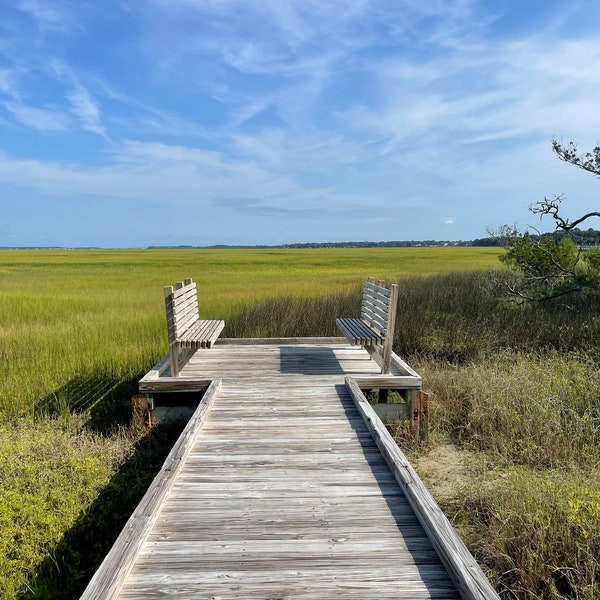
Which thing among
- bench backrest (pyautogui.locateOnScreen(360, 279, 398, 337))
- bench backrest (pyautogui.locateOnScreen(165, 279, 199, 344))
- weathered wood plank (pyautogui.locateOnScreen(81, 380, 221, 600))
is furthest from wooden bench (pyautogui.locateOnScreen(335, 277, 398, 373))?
weathered wood plank (pyautogui.locateOnScreen(81, 380, 221, 600))

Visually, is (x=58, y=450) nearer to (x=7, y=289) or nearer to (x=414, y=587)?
(x=414, y=587)

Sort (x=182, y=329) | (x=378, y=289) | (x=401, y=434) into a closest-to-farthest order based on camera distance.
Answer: (x=401, y=434)
(x=182, y=329)
(x=378, y=289)

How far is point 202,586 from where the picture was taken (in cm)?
196

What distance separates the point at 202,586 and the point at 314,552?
587 millimetres

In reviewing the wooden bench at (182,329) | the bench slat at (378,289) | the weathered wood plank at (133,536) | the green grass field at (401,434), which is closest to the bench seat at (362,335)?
the bench slat at (378,289)

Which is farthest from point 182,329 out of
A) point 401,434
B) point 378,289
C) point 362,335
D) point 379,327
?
point 401,434

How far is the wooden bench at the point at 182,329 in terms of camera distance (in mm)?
5043

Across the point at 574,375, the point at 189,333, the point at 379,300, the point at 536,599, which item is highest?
the point at 379,300

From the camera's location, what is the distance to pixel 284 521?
8.15ft

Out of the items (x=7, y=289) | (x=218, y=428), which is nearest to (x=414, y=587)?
(x=218, y=428)

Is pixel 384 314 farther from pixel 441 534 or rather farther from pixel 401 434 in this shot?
pixel 441 534

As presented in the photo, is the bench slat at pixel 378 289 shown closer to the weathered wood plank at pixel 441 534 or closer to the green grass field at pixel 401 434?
the green grass field at pixel 401 434

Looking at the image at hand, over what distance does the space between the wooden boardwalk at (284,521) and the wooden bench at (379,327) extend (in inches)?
44.5

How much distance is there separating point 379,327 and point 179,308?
258cm
